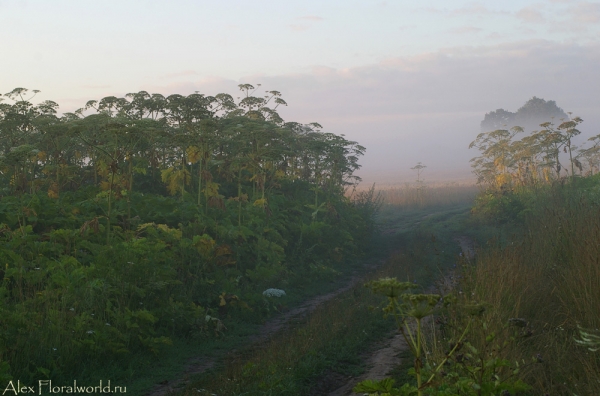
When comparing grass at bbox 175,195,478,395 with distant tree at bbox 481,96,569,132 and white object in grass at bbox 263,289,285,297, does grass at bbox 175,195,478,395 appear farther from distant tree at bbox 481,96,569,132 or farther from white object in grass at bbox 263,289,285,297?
distant tree at bbox 481,96,569,132

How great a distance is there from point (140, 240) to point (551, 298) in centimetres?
656

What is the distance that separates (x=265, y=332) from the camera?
980cm

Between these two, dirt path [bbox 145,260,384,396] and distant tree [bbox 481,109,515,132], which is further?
distant tree [bbox 481,109,515,132]

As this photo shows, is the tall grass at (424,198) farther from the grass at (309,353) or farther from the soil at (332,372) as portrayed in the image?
the soil at (332,372)

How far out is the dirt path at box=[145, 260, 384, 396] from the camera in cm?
695

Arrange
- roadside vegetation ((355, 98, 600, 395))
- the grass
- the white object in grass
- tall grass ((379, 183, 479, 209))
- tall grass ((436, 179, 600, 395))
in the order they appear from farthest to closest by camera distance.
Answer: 1. tall grass ((379, 183, 479, 209))
2. the white object in grass
3. the grass
4. tall grass ((436, 179, 600, 395))
5. roadside vegetation ((355, 98, 600, 395))

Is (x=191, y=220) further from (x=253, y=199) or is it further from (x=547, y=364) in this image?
(x=547, y=364)

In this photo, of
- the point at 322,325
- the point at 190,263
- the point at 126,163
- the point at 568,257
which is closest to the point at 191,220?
the point at 190,263

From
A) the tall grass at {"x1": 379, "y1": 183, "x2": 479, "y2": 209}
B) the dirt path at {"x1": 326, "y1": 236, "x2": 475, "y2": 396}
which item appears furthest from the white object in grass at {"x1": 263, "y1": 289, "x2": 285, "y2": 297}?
the tall grass at {"x1": 379, "y1": 183, "x2": 479, "y2": 209}

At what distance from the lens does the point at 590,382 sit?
4883 millimetres

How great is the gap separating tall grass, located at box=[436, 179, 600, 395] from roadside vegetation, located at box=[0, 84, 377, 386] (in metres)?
4.49

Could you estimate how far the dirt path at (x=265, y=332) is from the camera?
6.95 m

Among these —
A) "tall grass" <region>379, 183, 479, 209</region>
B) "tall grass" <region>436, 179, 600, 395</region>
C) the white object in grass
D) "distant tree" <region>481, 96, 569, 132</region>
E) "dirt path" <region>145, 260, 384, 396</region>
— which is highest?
"distant tree" <region>481, 96, 569, 132</region>

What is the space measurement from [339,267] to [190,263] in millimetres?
6031
